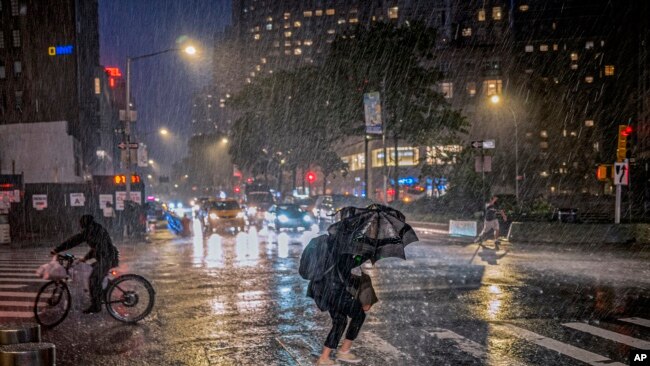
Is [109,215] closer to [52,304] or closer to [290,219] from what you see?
[290,219]

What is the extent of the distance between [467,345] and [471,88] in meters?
69.5

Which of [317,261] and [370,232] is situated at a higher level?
[370,232]

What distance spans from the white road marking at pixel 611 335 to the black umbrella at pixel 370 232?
349cm

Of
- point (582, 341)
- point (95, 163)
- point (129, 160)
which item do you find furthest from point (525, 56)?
point (582, 341)

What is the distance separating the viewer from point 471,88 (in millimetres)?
73812

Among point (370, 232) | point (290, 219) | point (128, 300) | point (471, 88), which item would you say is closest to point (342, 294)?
point (370, 232)

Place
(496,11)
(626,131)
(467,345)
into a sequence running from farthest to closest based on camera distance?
1. (496,11)
2. (626,131)
3. (467,345)

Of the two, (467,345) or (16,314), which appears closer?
(467,345)

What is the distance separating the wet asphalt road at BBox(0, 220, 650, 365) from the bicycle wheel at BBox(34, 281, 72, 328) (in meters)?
0.20

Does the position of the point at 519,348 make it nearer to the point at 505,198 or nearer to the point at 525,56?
the point at 505,198

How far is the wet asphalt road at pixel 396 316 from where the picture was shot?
24.2 feet

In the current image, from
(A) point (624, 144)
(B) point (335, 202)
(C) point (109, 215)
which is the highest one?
(A) point (624, 144)

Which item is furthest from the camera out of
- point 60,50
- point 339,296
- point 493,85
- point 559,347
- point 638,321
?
A: point 493,85

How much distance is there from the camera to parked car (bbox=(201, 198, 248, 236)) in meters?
30.5
